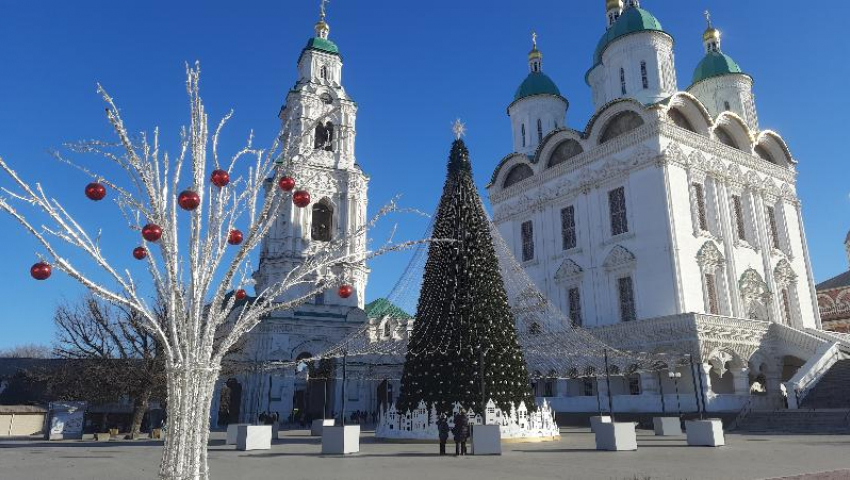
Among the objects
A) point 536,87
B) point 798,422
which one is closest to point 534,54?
point 536,87

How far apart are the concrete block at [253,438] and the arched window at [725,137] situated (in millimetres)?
29644

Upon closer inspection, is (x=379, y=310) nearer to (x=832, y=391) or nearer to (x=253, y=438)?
(x=253, y=438)

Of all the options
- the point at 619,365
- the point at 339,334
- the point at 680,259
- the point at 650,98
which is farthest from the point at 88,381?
the point at 650,98

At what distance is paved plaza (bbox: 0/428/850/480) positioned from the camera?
10.7 m

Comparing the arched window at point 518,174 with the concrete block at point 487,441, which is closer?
the concrete block at point 487,441

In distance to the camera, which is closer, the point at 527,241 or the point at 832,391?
the point at 832,391

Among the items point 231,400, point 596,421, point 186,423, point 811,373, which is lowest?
point 596,421

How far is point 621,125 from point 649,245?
715 centimetres

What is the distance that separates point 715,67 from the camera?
40.5 meters

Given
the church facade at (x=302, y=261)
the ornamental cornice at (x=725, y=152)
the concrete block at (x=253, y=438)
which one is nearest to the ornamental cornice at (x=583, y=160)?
the ornamental cornice at (x=725, y=152)

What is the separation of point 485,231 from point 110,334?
19996mm

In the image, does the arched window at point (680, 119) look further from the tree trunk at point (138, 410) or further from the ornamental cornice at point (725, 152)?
the tree trunk at point (138, 410)

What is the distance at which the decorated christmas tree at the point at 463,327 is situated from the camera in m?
17.5

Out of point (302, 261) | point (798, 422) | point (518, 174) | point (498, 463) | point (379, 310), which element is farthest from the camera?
point (379, 310)
